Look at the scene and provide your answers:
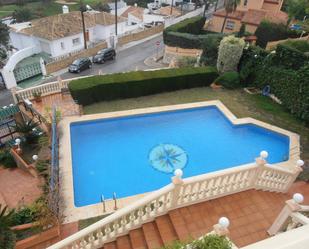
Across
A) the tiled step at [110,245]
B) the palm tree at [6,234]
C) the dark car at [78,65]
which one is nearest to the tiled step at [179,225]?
the tiled step at [110,245]

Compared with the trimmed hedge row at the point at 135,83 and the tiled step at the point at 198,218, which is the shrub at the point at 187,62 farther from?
the tiled step at the point at 198,218

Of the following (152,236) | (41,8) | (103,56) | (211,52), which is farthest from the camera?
(41,8)

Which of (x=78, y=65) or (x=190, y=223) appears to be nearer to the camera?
(x=190, y=223)

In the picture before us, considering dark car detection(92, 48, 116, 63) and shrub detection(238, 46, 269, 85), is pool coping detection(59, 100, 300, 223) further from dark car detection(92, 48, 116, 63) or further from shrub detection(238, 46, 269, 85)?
dark car detection(92, 48, 116, 63)

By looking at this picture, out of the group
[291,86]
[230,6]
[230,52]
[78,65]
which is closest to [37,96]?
[78,65]

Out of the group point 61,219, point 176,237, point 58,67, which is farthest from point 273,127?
point 58,67

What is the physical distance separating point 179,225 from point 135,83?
11810 mm

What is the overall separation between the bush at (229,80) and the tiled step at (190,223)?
13.6 meters

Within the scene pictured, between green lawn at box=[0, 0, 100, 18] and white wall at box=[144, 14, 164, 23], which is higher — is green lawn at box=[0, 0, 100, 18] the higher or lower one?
the lower one

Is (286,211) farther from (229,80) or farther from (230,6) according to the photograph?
(230,6)

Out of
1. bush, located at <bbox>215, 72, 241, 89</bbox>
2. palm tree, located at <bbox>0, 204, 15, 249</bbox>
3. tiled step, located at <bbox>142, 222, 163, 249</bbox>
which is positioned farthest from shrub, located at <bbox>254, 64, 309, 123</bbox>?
palm tree, located at <bbox>0, 204, 15, 249</bbox>

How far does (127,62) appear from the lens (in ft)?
107

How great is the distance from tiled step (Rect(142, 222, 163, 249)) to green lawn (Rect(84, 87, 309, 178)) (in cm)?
1024

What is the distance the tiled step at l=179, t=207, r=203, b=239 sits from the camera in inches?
294
